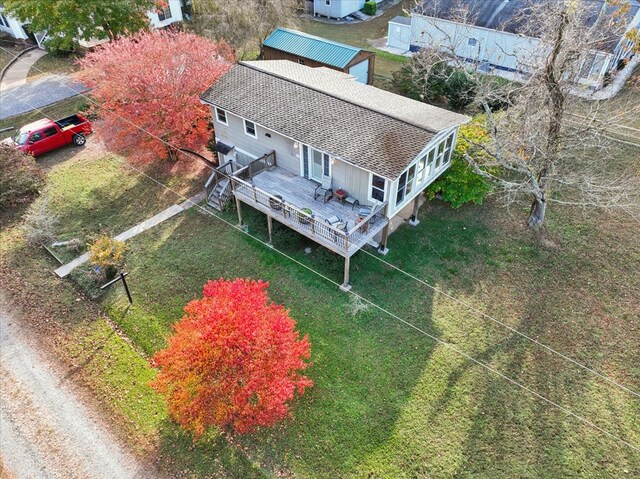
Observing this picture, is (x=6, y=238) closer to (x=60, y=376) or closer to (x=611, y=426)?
(x=60, y=376)

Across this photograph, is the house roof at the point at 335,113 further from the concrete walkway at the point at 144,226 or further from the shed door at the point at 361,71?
the shed door at the point at 361,71

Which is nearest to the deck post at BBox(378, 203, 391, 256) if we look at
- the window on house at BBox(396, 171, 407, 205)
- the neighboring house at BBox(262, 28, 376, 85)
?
the window on house at BBox(396, 171, 407, 205)

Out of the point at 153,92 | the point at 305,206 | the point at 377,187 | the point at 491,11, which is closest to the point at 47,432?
the point at 305,206

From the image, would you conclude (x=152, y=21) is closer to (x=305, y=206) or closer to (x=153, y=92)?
(x=153, y=92)

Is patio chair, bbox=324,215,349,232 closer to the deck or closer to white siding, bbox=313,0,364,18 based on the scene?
the deck

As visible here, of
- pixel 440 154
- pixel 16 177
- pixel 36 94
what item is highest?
pixel 440 154

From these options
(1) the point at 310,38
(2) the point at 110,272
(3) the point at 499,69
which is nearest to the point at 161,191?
(2) the point at 110,272

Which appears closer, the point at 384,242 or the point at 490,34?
the point at 384,242
